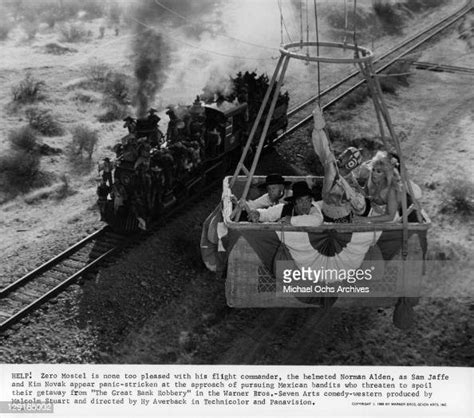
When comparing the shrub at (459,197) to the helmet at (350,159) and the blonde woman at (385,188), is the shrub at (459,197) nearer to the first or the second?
the blonde woman at (385,188)

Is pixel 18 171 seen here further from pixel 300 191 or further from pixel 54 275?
pixel 300 191

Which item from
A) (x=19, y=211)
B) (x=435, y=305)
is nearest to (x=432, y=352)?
(x=435, y=305)

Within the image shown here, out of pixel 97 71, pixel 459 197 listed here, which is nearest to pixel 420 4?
pixel 97 71

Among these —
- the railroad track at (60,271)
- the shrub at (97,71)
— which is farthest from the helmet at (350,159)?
→ the shrub at (97,71)

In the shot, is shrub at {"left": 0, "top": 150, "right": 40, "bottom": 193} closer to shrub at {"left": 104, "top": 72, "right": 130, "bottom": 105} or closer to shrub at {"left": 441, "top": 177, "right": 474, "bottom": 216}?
shrub at {"left": 104, "top": 72, "right": 130, "bottom": 105}

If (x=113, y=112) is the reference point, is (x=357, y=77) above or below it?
above

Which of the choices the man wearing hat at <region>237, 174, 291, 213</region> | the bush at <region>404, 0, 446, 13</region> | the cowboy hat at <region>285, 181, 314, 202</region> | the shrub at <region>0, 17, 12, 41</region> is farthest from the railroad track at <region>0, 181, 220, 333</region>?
the bush at <region>404, 0, 446, 13</region>

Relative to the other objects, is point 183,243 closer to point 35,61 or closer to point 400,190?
point 400,190
